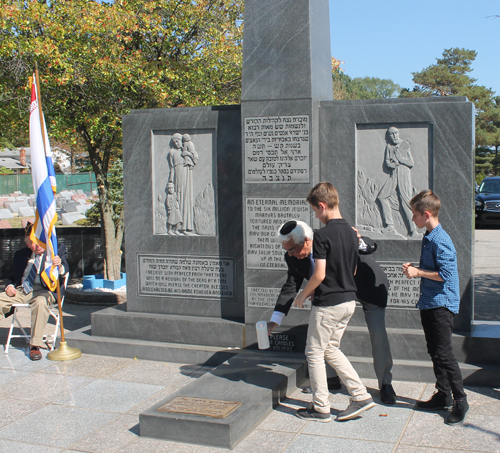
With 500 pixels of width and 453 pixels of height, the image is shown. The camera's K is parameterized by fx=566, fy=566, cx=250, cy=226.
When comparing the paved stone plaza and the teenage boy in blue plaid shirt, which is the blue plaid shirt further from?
the paved stone plaza

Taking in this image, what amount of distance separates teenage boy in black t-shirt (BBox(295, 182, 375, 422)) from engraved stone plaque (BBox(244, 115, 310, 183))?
5.40 feet

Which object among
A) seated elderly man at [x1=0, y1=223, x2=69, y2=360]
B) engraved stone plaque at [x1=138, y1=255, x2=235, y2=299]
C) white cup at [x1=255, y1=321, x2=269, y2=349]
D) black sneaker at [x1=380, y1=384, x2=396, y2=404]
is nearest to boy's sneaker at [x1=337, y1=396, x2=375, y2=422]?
black sneaker at [x1=380, y1=384, x2=396, y2=404]

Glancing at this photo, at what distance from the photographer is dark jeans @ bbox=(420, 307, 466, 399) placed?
4.51 m

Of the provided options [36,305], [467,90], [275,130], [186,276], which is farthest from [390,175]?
[467,90]

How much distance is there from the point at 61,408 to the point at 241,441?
1815 mm

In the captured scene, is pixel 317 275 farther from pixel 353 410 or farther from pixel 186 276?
pixel 186 276

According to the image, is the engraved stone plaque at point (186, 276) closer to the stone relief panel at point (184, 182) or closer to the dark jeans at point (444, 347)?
the stone relief panel at point (184, 182)

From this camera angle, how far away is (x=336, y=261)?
4.42 m

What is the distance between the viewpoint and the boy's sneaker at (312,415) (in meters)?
4.63

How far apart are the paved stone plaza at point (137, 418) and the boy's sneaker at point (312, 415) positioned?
2.3 inches

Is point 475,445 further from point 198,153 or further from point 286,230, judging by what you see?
point 198,153

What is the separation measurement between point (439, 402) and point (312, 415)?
1102 millimetres

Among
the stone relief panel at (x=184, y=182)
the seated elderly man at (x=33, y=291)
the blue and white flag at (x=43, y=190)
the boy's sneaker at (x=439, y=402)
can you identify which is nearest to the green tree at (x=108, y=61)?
the blue and white flag at (x=43, y=190)

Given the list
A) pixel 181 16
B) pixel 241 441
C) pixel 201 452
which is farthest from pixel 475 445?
pixel 181 16
